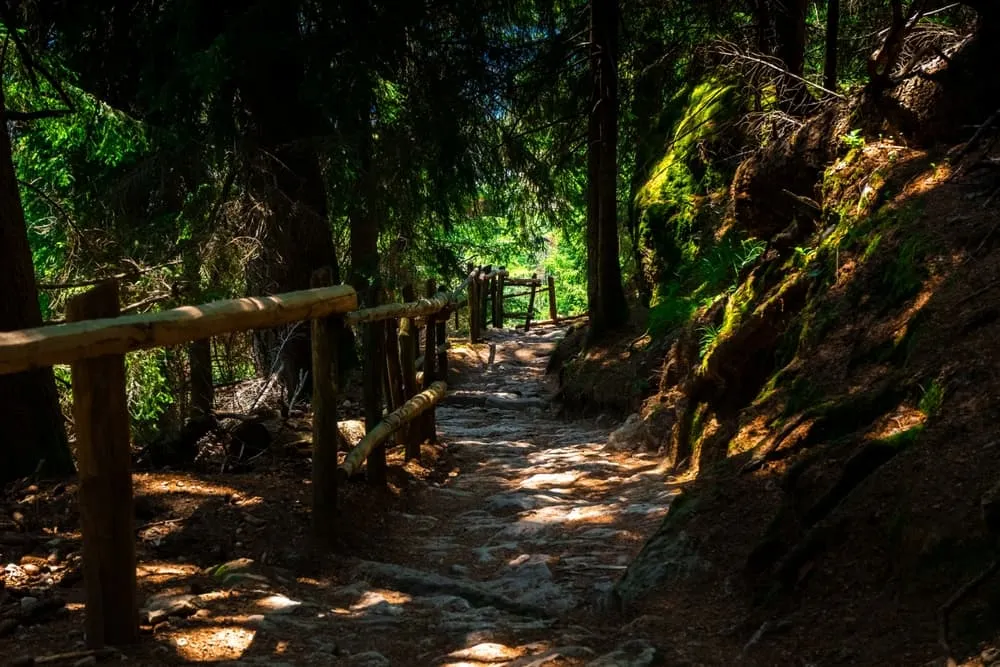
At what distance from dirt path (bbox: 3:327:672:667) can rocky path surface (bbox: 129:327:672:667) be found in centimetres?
1

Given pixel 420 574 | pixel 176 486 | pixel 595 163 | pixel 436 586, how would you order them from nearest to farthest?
1. pixel 436 586
2. pixel 420 574
3. pixel 176 486
4. pixel 595 163

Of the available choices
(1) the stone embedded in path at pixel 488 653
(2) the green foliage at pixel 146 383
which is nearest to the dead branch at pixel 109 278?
(2) the green foliage at pixel 146 383

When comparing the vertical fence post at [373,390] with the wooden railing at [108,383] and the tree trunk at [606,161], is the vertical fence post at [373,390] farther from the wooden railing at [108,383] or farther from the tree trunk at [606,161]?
the tree trunk at [606,161]

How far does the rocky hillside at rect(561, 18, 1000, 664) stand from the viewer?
9.54 ft

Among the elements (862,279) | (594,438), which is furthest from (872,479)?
(594,438)

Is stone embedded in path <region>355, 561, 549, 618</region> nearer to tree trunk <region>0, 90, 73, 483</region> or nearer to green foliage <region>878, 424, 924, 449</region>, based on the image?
green foliage <region>878, 424, 924, 449</region>

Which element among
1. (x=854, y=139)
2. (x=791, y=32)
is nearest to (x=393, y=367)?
(x=854, y=139)

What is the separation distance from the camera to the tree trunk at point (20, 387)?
4.96m

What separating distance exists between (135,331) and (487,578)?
2.79 metres

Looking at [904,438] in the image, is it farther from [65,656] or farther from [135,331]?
[65,656]

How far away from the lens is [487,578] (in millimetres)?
5121

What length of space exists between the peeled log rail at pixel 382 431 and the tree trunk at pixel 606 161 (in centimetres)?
457

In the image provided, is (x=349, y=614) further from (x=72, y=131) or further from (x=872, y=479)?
(x=72, y=131)

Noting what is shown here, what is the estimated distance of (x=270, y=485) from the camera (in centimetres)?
566
